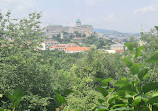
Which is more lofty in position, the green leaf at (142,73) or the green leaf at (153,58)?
the green leaf at (153,58)

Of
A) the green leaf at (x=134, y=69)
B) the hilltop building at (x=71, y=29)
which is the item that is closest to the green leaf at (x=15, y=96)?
the green leaf at (x=134, y=69)

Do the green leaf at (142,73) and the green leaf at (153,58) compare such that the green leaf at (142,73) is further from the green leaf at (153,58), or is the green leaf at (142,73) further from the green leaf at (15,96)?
the green leaf at (15,96)

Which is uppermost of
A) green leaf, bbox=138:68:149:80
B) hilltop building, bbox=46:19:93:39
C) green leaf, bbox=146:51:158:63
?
hilltop building, bbox=46:19:93:39

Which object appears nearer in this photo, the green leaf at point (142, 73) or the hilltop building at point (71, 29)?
the green leaf at point (142, 73)

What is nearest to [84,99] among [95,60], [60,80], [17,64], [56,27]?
[17,64]

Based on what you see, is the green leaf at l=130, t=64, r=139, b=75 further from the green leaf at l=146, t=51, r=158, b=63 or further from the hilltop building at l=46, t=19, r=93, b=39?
the hilltop building at l=46, t=19, r=93, b=39

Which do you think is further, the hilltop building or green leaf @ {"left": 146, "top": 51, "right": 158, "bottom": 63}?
the hilltop building

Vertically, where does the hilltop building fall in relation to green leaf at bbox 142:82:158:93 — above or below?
above

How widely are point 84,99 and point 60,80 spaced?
615 centimetres

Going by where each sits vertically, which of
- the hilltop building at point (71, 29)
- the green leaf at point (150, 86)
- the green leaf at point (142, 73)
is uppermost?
the hilltop building at point (71, 29)

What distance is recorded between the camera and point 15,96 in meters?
0.59

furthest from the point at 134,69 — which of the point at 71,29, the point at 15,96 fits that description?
the point at 71,29

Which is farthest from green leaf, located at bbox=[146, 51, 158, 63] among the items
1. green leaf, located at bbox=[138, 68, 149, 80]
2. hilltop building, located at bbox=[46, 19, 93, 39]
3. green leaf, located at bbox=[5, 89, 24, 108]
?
hilltop building, located at bbox=[46, 19, 93, 39]

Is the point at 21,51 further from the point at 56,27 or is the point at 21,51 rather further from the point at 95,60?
the point at 56,27
